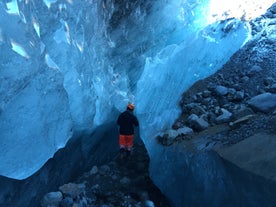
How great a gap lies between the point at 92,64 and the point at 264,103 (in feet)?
6.39

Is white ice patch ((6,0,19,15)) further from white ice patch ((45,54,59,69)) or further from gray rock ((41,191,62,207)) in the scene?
gray rock ((41,191,62,207))

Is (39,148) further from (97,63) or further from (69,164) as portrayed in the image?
(97,63)

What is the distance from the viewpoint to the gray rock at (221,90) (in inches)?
218

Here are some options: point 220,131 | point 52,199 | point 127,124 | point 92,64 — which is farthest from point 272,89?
point 52,199

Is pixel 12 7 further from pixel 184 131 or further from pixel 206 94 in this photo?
pixel 206 94

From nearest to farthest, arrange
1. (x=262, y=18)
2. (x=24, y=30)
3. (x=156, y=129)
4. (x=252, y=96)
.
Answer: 1. (x=24, y=30)
2. (x=156, y=129)
3. (x=252, y=96)
4. (x=262, y=18)

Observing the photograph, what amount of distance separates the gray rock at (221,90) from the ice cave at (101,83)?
468 mm

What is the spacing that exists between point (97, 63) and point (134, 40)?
818mm

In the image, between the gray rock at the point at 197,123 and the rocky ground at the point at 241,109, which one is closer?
the rocky ground at the point at 241,109

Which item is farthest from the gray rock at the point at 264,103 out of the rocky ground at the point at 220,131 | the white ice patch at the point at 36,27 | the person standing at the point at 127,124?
the white ice patch at the point at 36,27

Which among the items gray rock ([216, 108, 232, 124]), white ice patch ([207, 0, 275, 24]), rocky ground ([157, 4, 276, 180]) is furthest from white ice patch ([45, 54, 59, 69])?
white ice patch ([207, 0, 275, 24])

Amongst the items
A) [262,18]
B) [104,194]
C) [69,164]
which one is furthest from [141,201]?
[262,18]

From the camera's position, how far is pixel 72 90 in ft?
13.8

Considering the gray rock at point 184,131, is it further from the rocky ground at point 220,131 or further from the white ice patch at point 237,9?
the white ice patch at point 237,9
